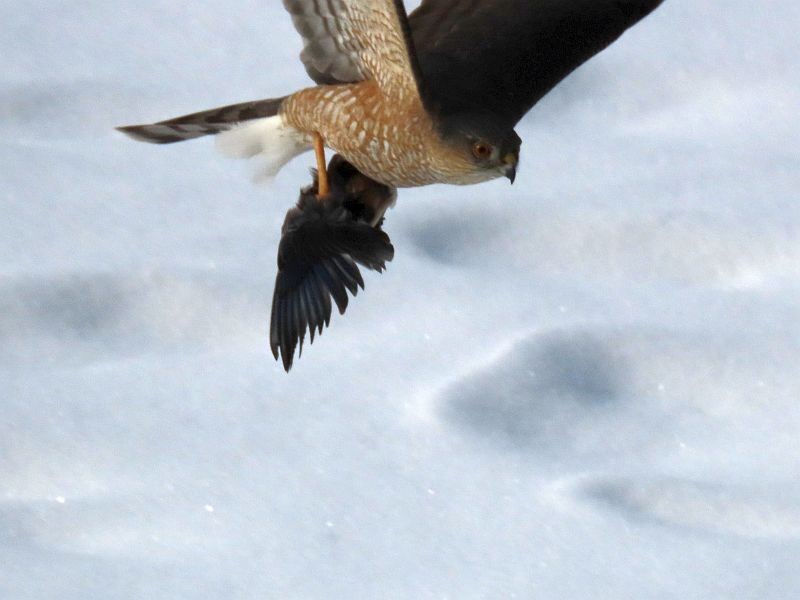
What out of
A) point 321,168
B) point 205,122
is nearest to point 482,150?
point 321,168

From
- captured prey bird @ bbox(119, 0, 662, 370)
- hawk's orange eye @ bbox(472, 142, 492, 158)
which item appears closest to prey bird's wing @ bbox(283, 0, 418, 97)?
captured prey bird @ bbox(119, 0, 662, 370)

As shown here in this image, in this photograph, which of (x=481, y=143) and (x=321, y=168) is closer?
(x=481, y=143)

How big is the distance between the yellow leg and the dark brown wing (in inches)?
6.9

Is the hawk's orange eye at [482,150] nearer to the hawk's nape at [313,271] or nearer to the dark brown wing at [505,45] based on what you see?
the dark brown wing at [505,45]

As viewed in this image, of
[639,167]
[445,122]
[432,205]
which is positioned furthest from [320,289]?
[639,167]

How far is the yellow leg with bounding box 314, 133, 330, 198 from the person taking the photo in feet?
6.99

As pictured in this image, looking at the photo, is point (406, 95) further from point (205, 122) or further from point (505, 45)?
point (205, 122)

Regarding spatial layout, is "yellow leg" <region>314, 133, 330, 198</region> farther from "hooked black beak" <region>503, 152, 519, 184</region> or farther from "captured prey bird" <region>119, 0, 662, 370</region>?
"hooked black beak" <region>503, 152, 519, 184</region>

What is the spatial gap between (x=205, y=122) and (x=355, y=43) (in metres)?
0.38

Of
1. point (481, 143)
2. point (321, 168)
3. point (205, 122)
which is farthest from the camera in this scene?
point (205, 122)

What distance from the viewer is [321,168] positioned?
2.15m

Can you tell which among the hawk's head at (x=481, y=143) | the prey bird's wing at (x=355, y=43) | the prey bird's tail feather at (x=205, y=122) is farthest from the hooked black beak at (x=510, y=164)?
the prey bird's tail feather at (x=205, y=122)

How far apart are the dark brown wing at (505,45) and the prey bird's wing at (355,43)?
0.06 m

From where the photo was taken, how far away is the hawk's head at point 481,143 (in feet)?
6.62
